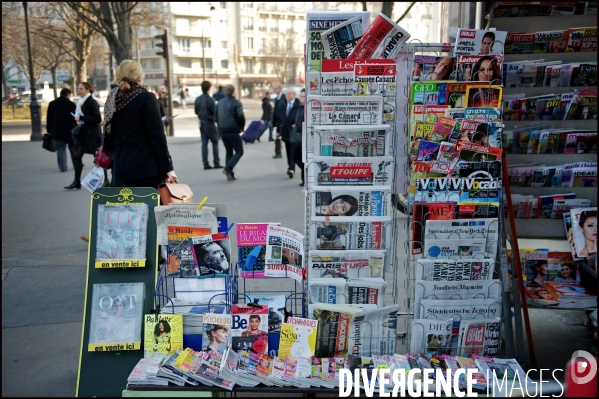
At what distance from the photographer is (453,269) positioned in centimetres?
335

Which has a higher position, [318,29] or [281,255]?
[318,29]

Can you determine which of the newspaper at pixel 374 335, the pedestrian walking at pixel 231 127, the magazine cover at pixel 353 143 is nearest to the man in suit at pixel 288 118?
the pedestrian walking at pixel 231 127

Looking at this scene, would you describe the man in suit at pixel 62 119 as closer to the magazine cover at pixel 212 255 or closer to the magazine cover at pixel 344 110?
the magazine cover at pixel 212 255

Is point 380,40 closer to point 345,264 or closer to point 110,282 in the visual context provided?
point 345,264

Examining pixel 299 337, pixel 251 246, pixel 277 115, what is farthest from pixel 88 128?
pixel 299 337

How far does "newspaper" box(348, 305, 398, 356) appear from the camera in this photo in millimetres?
3275

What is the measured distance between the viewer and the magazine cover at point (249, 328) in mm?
3168

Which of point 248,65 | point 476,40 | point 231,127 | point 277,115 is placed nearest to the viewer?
point 476,40

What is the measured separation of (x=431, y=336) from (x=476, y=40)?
187 cm

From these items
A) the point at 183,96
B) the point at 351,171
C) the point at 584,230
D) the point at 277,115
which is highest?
the point at 183,96

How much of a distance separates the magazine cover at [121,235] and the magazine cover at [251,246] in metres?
0.58

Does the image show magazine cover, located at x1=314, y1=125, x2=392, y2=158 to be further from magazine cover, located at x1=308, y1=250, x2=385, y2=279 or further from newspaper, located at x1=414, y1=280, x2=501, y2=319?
newspaper, located at x1=414, y1=280, x2=501, y2=319

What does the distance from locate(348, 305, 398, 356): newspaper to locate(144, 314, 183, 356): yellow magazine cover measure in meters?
0.98

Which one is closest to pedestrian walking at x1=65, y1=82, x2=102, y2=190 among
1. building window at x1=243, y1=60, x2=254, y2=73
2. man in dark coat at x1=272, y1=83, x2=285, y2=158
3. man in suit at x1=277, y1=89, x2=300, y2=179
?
man in suit at x1=277, y1=89, x2=300, y2=179
